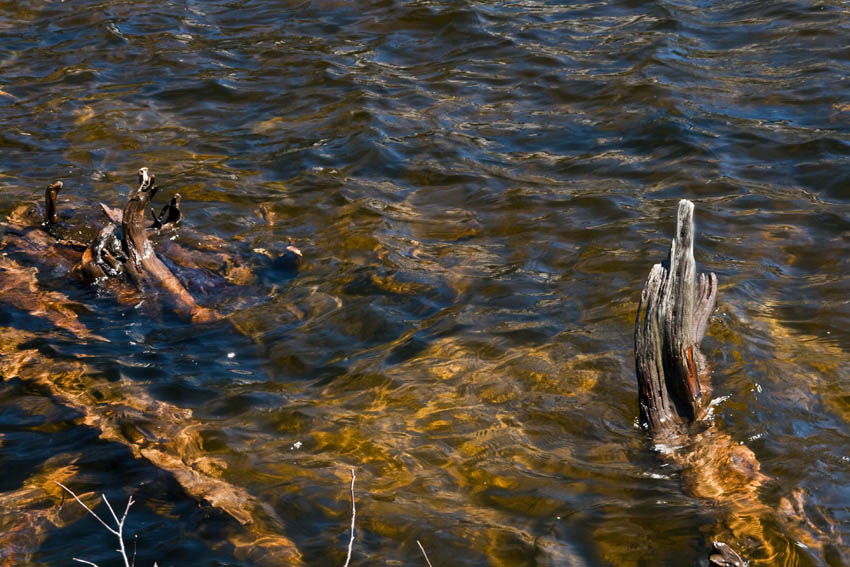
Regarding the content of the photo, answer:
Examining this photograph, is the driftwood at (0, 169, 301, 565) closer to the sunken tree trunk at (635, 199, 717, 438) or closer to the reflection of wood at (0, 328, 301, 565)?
the reflection of wood at (0, 328, 301, 565)

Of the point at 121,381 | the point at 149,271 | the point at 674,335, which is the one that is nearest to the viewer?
the point at 674,335

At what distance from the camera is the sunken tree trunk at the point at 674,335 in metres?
3.93

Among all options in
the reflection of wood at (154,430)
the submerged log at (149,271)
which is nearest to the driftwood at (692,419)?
the reflection of wood at (154,430)

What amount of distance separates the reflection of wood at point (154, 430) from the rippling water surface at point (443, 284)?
0.06 feet

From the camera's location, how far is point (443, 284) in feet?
19.8

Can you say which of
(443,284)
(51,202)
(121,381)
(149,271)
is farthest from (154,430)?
(51,202)

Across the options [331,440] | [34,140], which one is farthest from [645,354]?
[34,140]

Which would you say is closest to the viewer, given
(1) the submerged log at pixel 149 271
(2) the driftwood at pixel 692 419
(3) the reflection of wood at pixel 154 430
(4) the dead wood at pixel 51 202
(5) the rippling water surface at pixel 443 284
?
(2) the driftwood at pixel 692 419

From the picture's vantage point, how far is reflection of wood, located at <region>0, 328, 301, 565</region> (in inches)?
157

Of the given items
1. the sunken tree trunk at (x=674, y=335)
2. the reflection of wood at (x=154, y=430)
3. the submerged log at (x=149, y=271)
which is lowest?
the reflection of wood at (x=154, y=430)

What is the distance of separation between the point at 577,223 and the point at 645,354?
270 centimetres

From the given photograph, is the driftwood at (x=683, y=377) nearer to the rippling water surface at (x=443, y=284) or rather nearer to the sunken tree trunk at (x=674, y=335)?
the sunken tree trunk at (x=674, y=335)

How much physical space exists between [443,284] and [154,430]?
215 centimetres

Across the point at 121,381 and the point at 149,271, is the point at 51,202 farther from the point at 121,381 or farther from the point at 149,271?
the point at 121,381
